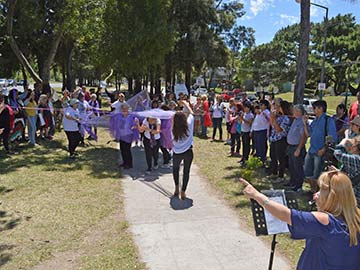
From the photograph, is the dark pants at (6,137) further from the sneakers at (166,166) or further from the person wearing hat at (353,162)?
the person wearing hat at (353,162)

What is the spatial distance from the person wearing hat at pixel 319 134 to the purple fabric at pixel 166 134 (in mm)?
3545

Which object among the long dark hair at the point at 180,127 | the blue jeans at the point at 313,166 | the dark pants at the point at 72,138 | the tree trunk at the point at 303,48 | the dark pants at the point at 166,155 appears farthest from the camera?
the tree trunk at the point at 303,48

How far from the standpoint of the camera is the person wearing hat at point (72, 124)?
9609 mm

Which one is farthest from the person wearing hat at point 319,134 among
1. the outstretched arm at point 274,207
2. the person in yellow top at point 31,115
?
the person in yellow top at point 31,115

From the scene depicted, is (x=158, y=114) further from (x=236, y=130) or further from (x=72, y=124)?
(x=236, y=130)

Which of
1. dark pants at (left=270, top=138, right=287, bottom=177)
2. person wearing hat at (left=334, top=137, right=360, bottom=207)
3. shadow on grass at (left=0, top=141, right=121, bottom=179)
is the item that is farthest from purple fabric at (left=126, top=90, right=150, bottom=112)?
person wearing hat at (left=334, top=137, right=360, bottom=207)

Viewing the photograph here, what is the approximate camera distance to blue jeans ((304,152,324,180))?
6.61m

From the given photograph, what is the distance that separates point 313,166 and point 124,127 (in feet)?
15.1

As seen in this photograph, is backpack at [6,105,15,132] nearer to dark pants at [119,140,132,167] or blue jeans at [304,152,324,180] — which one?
dark pants at [119,140,132,167]

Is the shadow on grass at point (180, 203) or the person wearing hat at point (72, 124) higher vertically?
the person wearing hat at point (72, 124)

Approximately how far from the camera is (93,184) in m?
7.75

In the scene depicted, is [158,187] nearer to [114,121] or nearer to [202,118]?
[114,121]

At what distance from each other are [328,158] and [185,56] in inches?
885

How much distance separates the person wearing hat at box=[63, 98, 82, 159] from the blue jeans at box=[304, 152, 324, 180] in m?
5.88
